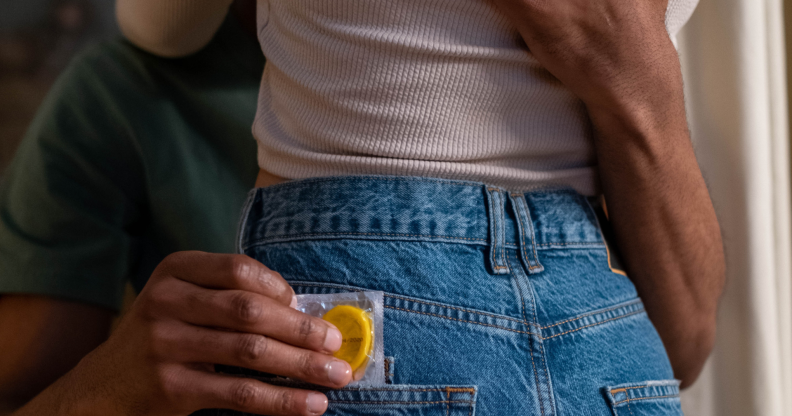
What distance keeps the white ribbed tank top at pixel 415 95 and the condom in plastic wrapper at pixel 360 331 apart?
0.15m

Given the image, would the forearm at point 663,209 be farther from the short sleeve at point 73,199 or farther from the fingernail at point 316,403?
the short sleeve at point 73,199

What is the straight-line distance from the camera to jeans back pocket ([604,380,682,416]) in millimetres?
526

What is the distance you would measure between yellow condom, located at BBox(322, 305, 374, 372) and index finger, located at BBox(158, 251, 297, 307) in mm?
58

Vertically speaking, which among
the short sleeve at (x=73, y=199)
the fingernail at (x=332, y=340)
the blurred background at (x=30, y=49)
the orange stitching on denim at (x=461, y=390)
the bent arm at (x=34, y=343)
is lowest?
the bent arm at (x=34, y=343)

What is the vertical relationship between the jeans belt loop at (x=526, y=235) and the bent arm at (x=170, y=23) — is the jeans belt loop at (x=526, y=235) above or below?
above

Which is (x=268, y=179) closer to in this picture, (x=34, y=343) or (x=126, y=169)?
(x=126, y=169)

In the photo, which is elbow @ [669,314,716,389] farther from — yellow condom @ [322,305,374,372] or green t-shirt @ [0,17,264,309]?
green t-shirt @ [0,17,264,309]

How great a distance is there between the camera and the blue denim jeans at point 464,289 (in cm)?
48

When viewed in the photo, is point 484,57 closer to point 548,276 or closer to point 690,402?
point 548,276

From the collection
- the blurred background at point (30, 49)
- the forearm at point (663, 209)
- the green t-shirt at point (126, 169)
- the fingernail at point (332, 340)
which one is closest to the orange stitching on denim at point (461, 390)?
the fingernail at point (332, 340)

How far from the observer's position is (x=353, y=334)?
0.48 metres

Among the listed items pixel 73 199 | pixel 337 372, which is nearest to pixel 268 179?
pixel 337 372

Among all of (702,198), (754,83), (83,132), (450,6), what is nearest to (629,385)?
(702,198)

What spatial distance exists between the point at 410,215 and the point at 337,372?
6.8 inches
